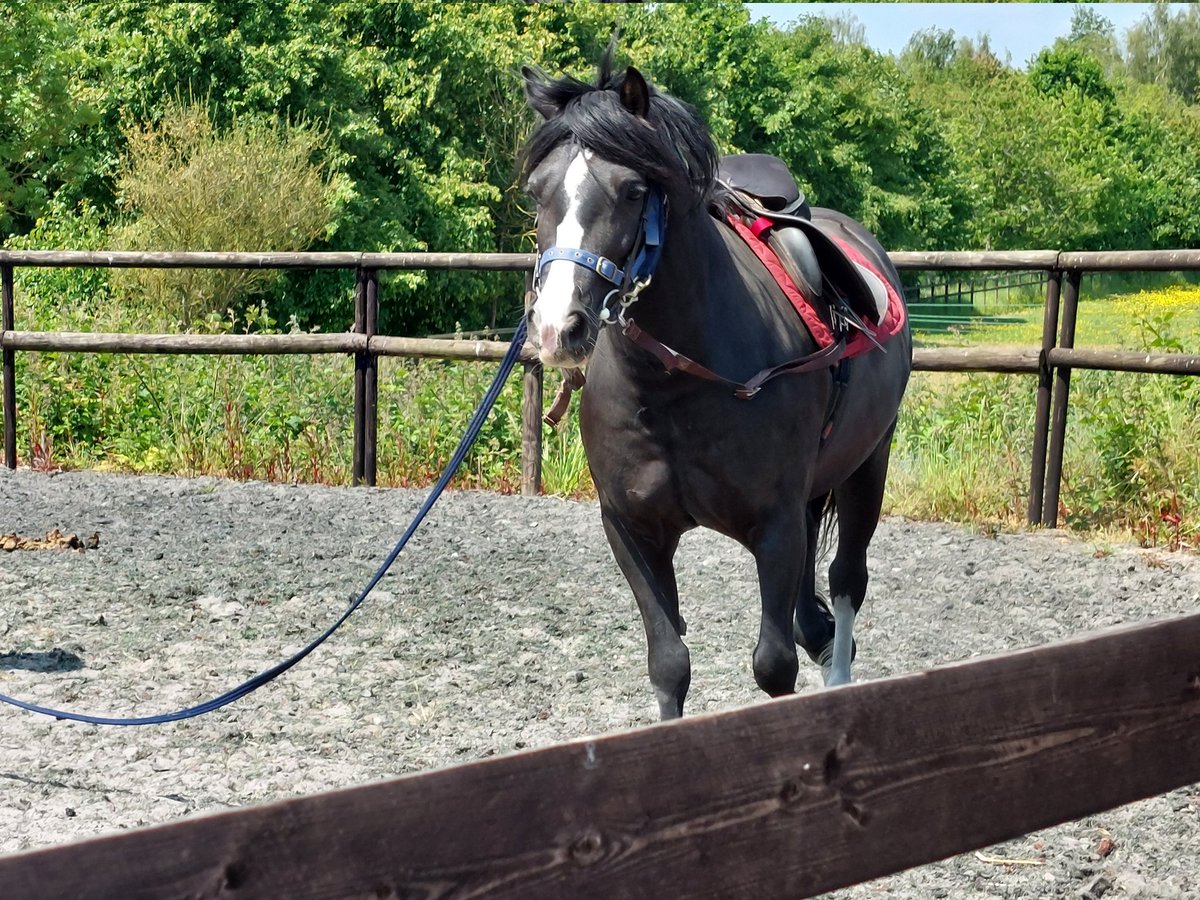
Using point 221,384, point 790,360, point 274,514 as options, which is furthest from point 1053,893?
point 221,384

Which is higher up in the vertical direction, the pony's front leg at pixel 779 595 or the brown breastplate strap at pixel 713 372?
the brown breastplate strap at pixel 713 372

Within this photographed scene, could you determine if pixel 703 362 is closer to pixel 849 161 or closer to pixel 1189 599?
pixel 1189 599

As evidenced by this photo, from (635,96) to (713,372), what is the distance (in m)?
0.70

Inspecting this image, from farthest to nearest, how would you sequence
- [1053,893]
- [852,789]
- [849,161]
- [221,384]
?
[849,161]
[221,384]
[1053,893]
[852,789]

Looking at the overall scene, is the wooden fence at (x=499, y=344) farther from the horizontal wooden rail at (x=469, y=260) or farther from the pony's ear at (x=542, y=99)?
the pony's ear at (x=542, y=99)

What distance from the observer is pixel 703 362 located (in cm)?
330

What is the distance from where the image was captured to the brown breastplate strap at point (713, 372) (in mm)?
3182

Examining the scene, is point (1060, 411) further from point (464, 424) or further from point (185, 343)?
point (185, 343)

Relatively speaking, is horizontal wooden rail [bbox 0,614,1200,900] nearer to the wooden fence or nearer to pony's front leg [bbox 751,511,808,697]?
pony's front leg [bbox 751,511,808,697]

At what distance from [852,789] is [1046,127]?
6625cm

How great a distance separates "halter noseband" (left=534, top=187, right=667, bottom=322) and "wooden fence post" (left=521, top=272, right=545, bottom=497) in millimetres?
4857

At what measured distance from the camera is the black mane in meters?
2.95

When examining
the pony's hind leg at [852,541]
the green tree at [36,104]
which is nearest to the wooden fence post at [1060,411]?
the pony's hind leg at [852,541]

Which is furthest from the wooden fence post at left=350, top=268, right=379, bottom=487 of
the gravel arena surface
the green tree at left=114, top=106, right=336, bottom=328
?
the green tree at left=114, top=106, right=336, bottom=328
